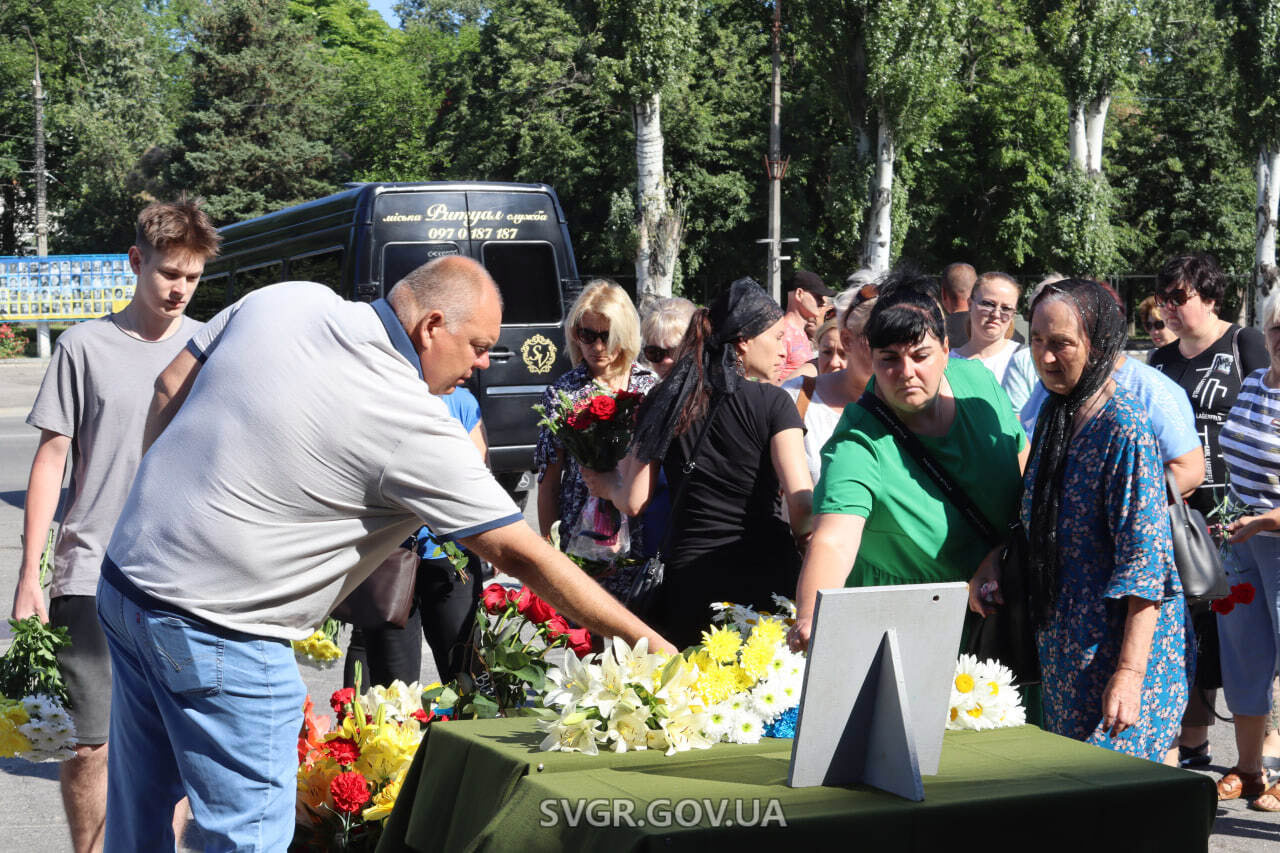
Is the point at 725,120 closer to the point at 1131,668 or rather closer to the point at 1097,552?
the point at 1097,552

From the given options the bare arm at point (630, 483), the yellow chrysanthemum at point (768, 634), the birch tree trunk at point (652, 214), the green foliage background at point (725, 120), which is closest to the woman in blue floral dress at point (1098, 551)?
the yellow chrysanthemum at point (768, 634)

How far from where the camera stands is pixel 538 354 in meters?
11.0

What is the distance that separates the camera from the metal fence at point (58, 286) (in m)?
26.7

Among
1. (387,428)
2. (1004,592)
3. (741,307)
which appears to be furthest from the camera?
(741,307)

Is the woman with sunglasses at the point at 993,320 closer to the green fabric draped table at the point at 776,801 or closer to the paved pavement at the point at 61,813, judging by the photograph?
the paved pavement at the point at 61,813

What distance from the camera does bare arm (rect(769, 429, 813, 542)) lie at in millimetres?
3762

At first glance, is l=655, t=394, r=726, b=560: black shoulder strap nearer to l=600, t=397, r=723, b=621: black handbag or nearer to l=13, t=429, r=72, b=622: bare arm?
l=600, t=397, r=723, b=621: black handbag

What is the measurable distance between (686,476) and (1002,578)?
1.03m

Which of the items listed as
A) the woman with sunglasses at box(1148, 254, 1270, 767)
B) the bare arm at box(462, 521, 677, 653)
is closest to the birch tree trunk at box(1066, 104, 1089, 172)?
the woman with sunglasses at box(1148, 254, 1270, 767)

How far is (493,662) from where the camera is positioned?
2955mm

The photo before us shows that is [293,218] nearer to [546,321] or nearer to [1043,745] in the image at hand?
[546,321]

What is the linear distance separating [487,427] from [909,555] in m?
7.53

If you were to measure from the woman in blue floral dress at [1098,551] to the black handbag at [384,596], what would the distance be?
82.6 inches

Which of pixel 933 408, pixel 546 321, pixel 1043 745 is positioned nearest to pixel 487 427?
pixel 546 321
